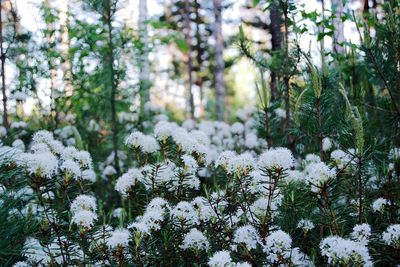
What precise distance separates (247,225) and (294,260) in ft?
1.12

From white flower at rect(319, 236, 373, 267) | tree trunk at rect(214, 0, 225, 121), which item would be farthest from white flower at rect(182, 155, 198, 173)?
tree trunk at rect(214, 0, 225, 121)

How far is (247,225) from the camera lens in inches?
95.0

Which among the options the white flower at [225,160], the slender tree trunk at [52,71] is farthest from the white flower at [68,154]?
the slender tree trunk at [52,71]

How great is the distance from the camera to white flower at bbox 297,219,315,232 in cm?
260

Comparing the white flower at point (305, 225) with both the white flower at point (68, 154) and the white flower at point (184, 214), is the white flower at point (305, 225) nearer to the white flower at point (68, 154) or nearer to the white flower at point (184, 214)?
the white flower at point (184, 214)

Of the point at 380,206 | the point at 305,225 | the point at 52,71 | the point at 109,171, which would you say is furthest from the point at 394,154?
the point at 52,71

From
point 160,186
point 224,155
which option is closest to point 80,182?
point 160,186

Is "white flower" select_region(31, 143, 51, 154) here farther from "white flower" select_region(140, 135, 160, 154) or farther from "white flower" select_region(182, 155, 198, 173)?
"white flower" select_region(182, 155, 198, 173)

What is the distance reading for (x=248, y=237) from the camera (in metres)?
2.29

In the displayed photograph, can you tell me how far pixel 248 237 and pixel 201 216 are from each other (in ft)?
1.63

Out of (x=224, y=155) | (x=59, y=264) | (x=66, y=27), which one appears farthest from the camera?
(x=66, y=27)

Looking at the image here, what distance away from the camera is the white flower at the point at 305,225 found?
2.60 m

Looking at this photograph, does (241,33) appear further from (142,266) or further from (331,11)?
(142,266)

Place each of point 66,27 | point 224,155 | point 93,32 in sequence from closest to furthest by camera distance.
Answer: point 224,155 → point 93,32 → point 66,27
